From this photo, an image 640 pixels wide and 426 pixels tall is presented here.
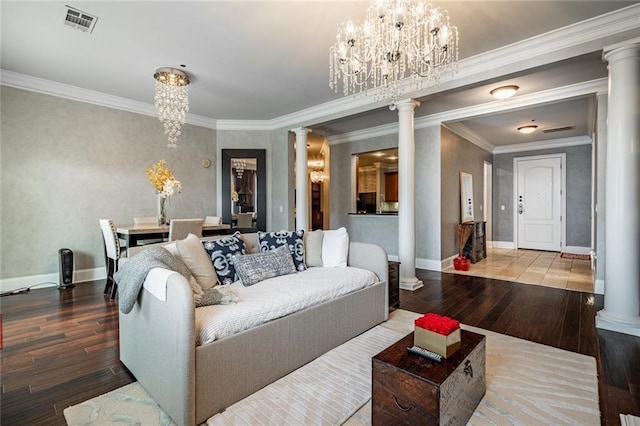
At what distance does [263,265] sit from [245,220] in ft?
12.5

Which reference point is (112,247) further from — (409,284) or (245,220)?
(409,284)

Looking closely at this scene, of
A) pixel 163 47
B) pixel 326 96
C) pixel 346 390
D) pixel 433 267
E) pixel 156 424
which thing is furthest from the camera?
pixel 433 267

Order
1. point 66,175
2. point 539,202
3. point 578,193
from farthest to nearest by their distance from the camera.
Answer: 1. point 539,202
2. point 578,193
3. point 66,175

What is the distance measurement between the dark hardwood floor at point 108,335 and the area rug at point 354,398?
0.12 m

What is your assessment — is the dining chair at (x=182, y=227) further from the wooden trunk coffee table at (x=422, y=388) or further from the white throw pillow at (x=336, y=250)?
the wooden trunk coffee table at (x=422, y=388)

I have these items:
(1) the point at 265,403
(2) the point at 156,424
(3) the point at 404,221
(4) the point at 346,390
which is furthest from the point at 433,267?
(2) the point at 156,424

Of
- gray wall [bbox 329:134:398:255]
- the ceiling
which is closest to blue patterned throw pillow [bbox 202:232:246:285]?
the ceiling

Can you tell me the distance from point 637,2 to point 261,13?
10.4ft

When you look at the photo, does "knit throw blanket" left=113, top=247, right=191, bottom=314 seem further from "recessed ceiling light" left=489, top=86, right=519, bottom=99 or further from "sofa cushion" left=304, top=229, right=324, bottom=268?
"recessed ceiling light" left=489, top=86, right=519, bottom=99

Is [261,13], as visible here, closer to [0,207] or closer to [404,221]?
[404,221]

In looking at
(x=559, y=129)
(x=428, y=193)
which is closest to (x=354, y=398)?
(x=428, y=193)

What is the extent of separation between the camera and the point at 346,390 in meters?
1.92

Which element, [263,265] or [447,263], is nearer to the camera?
[263,265]

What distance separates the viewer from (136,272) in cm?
190
